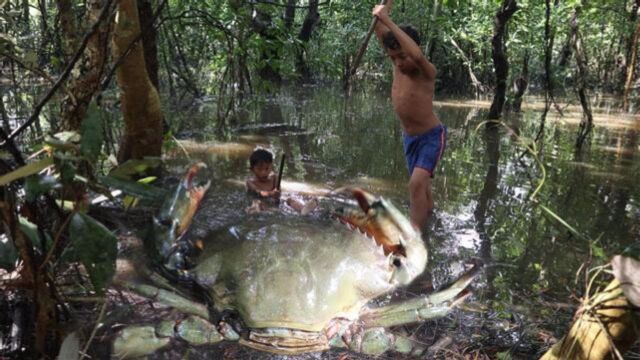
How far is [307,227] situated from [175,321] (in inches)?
42.8

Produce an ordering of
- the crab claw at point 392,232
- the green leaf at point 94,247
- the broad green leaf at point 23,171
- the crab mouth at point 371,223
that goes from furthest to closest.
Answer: the crab mouth at point 371,223 → the crab claw at point 392,232 → the green leaf at point 94,247 → the broad green leaf at point 23,171

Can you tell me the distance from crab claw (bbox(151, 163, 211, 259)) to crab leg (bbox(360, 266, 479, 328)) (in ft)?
4.05

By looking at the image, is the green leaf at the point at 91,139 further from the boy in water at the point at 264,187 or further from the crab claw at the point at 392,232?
the boy in water at the point at 264,187

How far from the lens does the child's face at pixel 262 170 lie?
15.1 ft

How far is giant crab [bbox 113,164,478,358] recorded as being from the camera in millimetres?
2340

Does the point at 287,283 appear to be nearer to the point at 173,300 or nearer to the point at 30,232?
the point at 173,300

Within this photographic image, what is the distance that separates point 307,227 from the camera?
320cm

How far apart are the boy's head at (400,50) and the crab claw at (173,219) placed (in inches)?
71.5

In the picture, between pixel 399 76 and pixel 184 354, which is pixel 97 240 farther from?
pixel 399 76

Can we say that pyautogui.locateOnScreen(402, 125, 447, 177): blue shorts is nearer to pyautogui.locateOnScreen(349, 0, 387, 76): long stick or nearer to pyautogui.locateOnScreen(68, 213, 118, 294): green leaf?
pyautogui.locateOnScreen(349, 0, 387, 76): long stick

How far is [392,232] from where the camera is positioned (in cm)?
323

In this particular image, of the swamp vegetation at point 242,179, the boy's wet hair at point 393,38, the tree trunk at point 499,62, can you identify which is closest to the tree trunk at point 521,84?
the swamp vegetation at point 242,179

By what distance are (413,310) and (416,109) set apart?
1.90 metres

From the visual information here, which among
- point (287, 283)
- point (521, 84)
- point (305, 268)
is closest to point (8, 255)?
point (287, 283)
